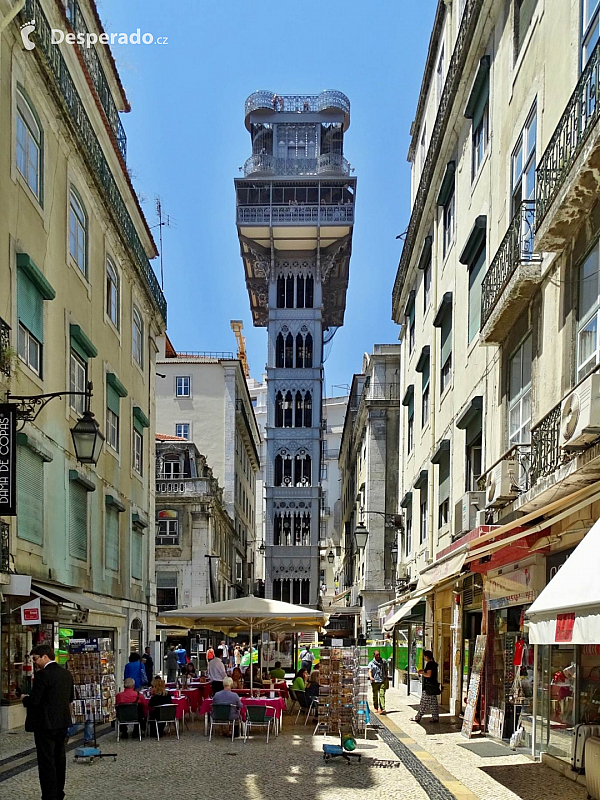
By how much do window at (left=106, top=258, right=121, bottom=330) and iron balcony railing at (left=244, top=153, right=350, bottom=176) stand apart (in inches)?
1942

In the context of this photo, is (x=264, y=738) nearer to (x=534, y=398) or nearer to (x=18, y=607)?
(x=18, y=607)

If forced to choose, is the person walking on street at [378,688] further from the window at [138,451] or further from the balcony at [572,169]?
the balcony at [572,169]

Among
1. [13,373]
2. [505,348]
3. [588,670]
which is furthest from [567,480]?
[13,373]

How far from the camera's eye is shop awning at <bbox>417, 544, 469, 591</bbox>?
14879 mm

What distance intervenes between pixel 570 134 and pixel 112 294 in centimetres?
1824

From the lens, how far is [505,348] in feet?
55.5

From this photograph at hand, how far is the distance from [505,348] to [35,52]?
1033 centimetres

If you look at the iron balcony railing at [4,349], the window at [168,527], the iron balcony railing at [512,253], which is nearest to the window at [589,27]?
the iron balcony railing at [512,253]

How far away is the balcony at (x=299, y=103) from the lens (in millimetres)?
76562

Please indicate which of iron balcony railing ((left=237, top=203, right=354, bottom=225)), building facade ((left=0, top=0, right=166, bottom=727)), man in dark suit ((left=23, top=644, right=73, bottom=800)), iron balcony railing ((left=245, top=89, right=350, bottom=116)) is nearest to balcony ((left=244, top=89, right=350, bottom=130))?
iron balcony railing ((left=245, top=89, right=350, bottom=116))

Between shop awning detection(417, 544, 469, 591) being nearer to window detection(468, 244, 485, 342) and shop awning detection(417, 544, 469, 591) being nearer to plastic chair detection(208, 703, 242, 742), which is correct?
plastic chair detection(208, 703, 242, 742)

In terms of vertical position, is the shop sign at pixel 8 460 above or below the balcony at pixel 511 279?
below

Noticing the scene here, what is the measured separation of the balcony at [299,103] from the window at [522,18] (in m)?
61.0

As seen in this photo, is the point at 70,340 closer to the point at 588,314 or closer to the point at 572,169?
the point at 588,314
